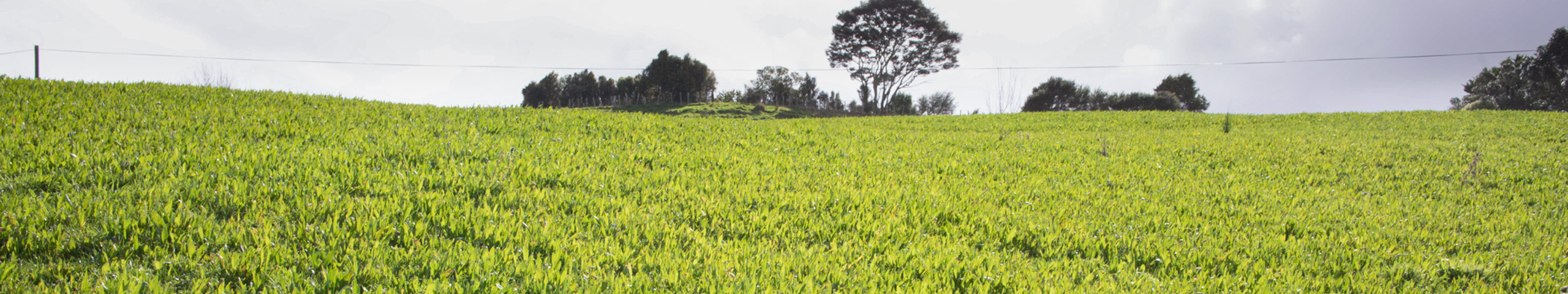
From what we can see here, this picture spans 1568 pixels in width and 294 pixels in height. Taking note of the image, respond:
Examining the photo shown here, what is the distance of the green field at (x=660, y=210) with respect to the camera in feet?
11.0

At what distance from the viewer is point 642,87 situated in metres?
68.4

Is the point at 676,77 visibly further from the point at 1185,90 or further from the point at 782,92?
the point at 1185,90

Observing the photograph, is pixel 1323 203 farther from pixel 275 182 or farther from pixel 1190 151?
pixel 275 182

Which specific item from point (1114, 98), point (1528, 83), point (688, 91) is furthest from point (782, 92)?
point (1528, 83)

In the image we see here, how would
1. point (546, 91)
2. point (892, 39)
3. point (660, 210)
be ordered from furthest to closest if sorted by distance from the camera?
point (546, 91) → point (892, 39) → point (660, 210)

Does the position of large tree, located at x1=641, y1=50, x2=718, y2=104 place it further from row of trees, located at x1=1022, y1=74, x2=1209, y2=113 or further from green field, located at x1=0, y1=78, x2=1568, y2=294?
green field, located at x1=0, y1=78, x2=1568, y2=294

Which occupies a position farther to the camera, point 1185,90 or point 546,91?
point 546,91

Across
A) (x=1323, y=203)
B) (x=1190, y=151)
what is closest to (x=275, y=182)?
(x=1323, y=203)

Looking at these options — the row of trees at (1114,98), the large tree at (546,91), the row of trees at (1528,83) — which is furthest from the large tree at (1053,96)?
the large tree at (546,91)

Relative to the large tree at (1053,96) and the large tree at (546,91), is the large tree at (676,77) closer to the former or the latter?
the large tree at (546,91)

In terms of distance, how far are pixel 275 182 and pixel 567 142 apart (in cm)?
323

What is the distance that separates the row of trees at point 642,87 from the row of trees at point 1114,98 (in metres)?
31.3

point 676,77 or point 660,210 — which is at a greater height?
point 676,77

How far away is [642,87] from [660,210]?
215 feet
